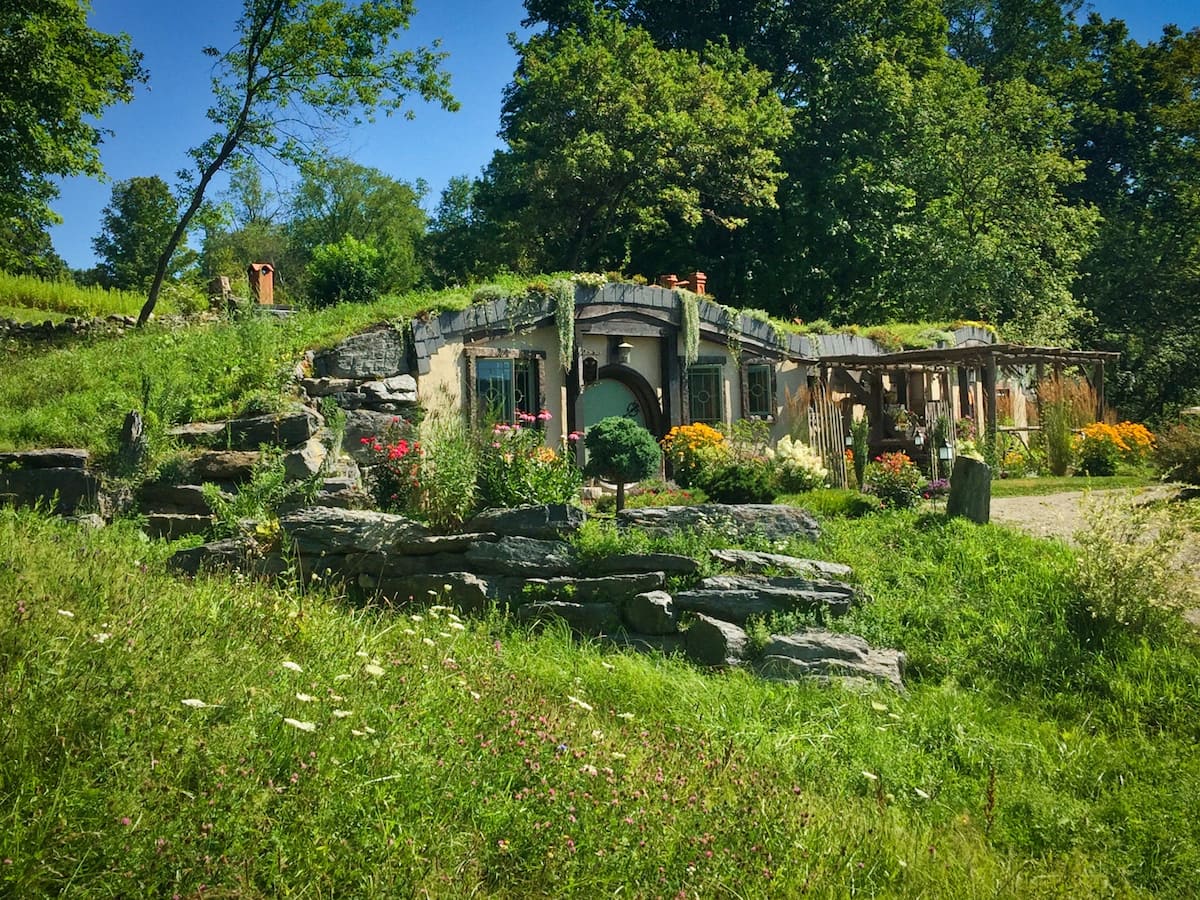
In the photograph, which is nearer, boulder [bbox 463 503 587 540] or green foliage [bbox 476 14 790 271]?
boulder [bbox 463 503 587 540]

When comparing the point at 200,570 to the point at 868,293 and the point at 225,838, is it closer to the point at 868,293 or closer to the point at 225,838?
the point at 225,838

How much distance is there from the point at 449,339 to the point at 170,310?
778cm

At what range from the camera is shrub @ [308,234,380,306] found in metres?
16.6

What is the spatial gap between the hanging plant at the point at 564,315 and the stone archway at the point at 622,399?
36.5 inches

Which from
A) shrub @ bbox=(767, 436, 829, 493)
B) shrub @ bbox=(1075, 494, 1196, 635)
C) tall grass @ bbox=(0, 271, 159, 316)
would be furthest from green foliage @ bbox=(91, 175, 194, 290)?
shrub @ bbox=(1075, 494, 1196, 635)

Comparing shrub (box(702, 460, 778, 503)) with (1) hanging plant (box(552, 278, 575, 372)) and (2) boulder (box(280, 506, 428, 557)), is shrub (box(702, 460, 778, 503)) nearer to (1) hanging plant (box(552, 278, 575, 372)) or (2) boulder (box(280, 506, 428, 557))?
(2) boulder (box(280, 506, 428, 557))

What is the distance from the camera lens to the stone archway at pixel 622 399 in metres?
14.9

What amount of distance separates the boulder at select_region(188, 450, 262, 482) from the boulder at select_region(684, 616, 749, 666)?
492 centimetres

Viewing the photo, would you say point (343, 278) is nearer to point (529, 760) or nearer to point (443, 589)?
point (443, 589)

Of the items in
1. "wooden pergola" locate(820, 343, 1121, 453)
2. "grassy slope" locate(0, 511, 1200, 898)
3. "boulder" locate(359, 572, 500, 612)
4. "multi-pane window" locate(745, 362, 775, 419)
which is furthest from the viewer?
"multi-pane window" locate(745, 362, 775, 419)

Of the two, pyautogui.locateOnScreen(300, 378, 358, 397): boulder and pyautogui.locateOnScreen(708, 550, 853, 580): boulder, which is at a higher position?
pyautogui.locateOnScreen(300, 378, 358, 397): boulder

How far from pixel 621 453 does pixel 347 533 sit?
10.7ft

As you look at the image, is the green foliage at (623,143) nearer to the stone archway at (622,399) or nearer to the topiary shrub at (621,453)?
the stone archway at (622,399)

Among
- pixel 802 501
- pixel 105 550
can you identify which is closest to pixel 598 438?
pixel 802 501
